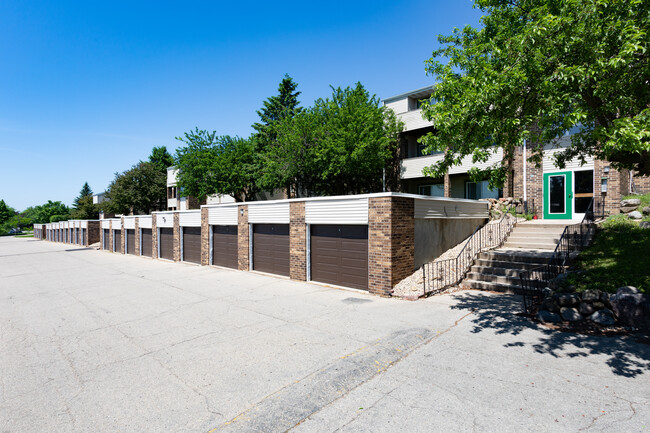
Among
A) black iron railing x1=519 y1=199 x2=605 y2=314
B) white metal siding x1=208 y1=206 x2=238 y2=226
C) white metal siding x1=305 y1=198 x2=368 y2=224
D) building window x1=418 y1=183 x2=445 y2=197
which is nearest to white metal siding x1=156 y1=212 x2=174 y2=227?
white metal siding x1=208 y1=206 x2=238 y2=226

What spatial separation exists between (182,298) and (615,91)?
1313 centimetres

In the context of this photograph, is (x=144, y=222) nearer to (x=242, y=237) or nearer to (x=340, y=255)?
(x=242, y=237)

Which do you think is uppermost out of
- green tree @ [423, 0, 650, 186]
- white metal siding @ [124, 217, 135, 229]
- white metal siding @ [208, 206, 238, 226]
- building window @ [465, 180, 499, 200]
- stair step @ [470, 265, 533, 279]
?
green tree @ [423, 0, 650, 186]

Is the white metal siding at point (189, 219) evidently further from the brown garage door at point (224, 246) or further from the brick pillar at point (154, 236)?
the brick pillar at point (154, 236)

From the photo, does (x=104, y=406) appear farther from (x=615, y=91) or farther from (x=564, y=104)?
(x=615, y=91)

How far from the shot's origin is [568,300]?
7.71m

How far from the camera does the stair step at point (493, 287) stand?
10.2 m

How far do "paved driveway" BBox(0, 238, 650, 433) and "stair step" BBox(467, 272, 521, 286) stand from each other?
102cm

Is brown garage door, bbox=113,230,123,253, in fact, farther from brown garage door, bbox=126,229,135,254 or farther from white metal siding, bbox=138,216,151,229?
white metal siding, bbox=138,216,151,229

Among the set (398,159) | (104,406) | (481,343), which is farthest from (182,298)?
(398,159)

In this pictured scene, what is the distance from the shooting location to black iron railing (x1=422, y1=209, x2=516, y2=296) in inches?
438

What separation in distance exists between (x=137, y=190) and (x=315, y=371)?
44285mm

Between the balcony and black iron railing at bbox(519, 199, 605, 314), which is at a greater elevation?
the balcony

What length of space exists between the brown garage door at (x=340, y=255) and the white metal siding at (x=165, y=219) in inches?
554
